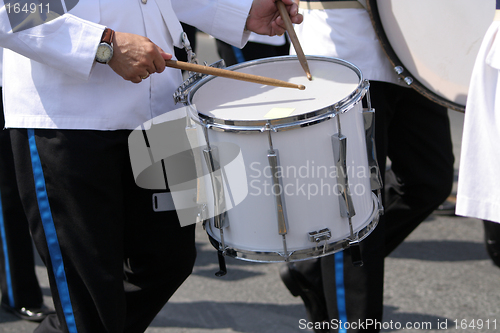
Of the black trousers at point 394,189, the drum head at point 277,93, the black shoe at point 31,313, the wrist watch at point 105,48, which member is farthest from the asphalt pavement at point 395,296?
the wrist watch at point 105,48

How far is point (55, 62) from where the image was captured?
1443mm

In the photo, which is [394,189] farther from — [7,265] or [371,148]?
[7,265]

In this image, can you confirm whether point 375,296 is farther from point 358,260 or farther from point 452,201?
point 452,201

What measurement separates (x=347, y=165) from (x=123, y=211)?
25.8 inches

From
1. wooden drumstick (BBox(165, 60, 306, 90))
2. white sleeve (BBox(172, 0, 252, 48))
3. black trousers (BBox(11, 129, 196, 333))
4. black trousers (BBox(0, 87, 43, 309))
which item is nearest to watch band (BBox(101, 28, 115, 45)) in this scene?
wooden drumstick (BBox(165, 60, 306, 90))

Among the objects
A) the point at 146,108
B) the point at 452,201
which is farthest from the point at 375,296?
the point at 452,201

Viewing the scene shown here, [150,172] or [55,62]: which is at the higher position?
[55,62]

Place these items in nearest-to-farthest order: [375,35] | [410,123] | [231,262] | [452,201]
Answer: [375,35] < [410,123] < [231,262] < [452,201]

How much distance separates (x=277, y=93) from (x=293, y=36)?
0.20 meters

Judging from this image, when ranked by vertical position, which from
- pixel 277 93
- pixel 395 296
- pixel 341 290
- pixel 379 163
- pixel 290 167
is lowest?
pixel 395 296

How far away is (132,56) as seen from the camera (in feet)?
4.76

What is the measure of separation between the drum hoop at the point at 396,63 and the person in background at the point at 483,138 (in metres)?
0.34

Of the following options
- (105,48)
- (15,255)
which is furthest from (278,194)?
(15,255)

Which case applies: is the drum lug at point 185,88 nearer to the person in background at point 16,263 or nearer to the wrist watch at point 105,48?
the wrist watch at point 105,48
